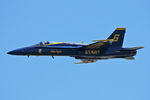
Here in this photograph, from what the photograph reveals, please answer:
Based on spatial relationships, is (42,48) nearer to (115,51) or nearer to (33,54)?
(33,54)

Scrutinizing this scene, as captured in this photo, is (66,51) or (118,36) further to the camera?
(118,36)

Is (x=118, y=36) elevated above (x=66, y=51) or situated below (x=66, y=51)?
above

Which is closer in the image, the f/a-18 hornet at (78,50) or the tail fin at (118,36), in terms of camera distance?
the f/a-18 hornet at (78,50)

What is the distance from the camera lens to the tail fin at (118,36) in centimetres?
4425

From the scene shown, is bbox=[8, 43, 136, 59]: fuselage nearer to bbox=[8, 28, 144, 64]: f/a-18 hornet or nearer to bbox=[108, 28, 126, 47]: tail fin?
bbox=[8, 28, 144, 64]: f/a-18 hornet

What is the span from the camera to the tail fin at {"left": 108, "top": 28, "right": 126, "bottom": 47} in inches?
1742

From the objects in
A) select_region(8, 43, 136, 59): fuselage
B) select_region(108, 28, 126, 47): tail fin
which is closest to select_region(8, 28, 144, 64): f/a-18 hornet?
select_region(8, 43, 136, 59): fuselage

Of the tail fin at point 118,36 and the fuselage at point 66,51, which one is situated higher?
the tail fin at point 118,36

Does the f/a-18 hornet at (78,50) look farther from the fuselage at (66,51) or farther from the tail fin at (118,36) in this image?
the tail fin at (118,36)

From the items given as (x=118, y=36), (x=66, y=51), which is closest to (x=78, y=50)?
(x=66, y=51)

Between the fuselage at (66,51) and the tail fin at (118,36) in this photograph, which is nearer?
the fuselage at (66,51)

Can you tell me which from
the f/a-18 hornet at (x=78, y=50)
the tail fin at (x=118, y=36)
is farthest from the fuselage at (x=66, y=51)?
the tail fin at (x=118, y=36)

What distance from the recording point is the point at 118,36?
44.5 m

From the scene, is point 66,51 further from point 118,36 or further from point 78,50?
point 118,36
